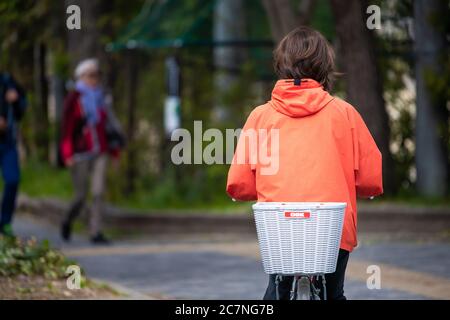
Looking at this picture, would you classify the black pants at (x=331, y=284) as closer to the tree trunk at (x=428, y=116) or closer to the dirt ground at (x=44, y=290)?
the dirt ground at (x=44, y=290)

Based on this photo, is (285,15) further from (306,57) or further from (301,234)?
(301,234)

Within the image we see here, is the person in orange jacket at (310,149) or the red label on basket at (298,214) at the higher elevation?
the person in orange jacket at (310,149)

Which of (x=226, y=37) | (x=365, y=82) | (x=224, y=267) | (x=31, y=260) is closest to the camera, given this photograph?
(x=31, y=260)

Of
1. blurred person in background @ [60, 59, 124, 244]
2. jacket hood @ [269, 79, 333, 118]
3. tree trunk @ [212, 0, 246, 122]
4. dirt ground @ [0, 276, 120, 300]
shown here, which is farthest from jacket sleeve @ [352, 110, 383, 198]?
tree trunk @ [212, 0, 246, 122]

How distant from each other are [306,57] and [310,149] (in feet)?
1.29

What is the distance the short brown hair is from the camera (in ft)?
18.2

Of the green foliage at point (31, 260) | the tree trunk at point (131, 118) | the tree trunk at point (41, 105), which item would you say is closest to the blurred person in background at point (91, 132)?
the tree trunk at point (131, 118)

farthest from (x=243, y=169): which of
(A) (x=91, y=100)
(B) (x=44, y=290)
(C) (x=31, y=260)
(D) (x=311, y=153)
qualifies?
(A) (x=91, y=100)

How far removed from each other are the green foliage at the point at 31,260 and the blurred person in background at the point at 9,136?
3.45m

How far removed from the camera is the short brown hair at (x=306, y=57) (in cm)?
556

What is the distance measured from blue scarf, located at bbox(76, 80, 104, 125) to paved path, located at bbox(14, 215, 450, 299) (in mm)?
1360

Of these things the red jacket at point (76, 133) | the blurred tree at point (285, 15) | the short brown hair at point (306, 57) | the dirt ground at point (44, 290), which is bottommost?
the dirt ground at point (44, 290)

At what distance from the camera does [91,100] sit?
46.8ft

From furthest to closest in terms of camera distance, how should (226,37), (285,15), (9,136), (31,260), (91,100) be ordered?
(226,37)
(285,15)
(91,100)
(9,136)
(31,260)
